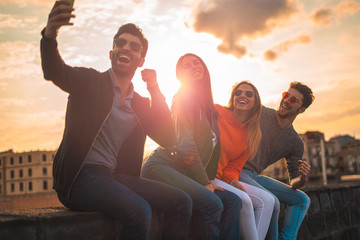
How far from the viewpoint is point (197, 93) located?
10.8 ft

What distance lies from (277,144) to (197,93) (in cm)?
130

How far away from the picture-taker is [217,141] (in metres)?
3.15

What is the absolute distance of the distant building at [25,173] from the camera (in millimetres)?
87688

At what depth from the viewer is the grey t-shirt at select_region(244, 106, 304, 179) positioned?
398 cm

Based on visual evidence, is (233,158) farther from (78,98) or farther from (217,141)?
(78,98)

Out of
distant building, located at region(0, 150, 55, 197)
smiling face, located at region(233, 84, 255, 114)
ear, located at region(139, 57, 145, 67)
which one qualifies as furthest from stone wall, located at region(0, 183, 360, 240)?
distant building, located at region(0, 150, 55, 197)

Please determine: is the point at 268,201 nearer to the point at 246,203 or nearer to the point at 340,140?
the point at 246,203

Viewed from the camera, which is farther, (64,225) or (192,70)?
(192,70)

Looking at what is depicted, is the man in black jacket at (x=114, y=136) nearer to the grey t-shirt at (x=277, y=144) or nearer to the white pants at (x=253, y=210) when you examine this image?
the white pants at (x=253, y=210)

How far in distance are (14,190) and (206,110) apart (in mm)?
96293

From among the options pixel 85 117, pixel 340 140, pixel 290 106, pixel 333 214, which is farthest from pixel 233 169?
pixel 340 140

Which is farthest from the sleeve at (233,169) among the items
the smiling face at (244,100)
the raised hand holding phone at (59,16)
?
the raised hand holding phone at (59,16)

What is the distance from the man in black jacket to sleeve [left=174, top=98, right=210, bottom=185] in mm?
181

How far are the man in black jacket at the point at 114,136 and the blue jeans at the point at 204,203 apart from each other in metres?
0.16
